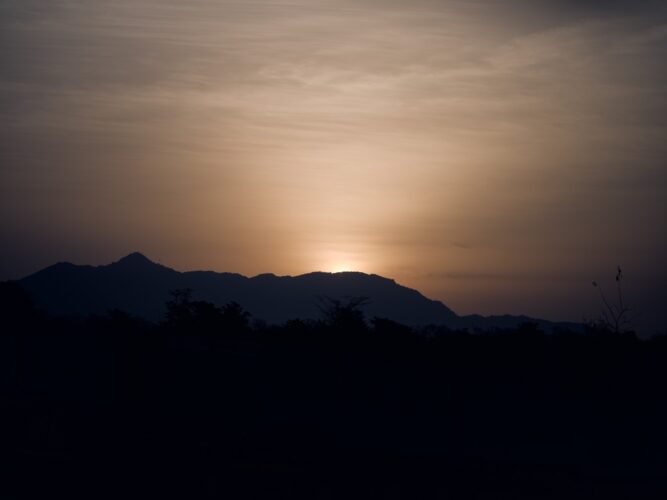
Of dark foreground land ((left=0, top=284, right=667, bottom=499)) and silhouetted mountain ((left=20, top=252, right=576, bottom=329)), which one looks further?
silhouetted mountain ((left=20, top=252, right=576, bottom=329))

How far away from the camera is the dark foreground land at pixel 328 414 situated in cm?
2217

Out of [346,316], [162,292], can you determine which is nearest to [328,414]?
[346,316]

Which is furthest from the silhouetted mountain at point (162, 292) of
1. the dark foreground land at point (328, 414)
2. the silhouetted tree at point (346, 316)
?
the dark foreground land at point (328, 414)

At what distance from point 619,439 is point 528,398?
12.0 feet

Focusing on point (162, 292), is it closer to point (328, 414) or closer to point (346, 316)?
point (346, 316)

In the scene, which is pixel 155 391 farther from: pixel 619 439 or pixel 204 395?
pixel 619 439

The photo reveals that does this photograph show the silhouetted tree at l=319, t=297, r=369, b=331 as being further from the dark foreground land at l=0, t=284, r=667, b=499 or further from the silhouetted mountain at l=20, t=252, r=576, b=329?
the silhouetted mountain at l=20, t=252, r=576, b=329

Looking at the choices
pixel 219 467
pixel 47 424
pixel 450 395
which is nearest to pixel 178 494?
pixel 219 467

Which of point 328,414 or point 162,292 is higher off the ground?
point 162,292

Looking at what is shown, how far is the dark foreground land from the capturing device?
22.2m

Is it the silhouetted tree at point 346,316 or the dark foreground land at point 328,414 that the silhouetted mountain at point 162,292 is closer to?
the silhouetted tree at point 346,316

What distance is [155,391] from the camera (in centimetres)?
2992

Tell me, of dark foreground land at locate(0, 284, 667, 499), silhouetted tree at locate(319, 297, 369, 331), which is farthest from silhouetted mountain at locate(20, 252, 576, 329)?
dark foreground land at locate(0, 284, 667, 499)

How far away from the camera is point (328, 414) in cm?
3231
